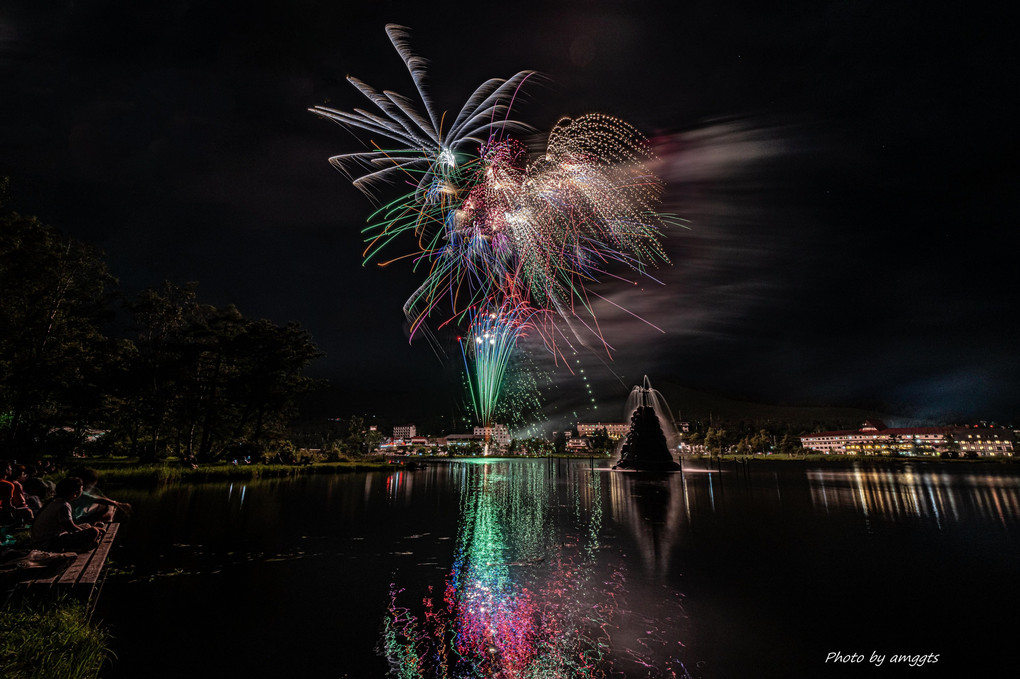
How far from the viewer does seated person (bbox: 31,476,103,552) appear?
6.53m

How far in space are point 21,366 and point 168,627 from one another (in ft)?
110

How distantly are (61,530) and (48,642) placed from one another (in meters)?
2.64

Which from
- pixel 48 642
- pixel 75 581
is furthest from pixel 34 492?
pixel 48 642

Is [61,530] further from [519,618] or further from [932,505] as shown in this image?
[932,505]

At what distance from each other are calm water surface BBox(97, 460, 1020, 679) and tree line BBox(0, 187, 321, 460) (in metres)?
21.0

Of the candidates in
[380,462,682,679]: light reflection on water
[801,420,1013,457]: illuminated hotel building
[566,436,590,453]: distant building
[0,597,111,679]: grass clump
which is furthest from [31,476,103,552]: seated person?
[801,420,1013,457]: illuminated hotel building

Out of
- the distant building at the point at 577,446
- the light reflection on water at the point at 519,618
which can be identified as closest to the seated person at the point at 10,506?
the light reflection on water at the point at 519,618

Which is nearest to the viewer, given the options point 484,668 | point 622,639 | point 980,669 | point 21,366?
point 484,668

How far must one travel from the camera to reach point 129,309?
39.2 m

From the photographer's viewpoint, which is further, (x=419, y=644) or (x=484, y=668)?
(x=419, y=644)

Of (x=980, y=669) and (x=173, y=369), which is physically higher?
(x=173, y=369)

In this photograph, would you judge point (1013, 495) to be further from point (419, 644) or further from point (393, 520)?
point (419, 644)

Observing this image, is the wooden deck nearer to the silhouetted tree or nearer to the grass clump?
the grass clump

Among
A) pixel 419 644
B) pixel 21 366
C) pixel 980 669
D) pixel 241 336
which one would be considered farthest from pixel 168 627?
pixel 241 336
